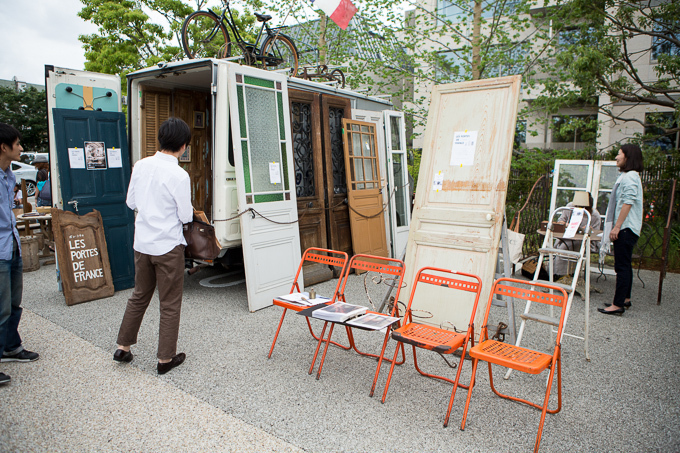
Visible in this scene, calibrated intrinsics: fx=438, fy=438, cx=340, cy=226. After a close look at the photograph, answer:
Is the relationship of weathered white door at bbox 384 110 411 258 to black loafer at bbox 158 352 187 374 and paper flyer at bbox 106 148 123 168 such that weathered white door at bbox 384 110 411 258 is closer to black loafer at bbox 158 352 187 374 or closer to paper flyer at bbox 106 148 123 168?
paper flyer at bbox 106 148 123 168

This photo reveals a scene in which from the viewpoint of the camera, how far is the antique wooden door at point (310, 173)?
6023 mm

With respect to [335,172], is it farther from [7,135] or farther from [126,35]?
[126,35]

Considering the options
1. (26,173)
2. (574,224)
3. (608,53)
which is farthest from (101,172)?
(26,173)

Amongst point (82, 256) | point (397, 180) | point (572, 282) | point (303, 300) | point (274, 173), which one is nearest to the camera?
point (303, 300)

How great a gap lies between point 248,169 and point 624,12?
746 cm

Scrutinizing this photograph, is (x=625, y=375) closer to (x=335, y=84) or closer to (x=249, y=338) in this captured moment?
(x=249, y=338)

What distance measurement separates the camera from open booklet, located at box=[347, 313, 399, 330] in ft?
9.54

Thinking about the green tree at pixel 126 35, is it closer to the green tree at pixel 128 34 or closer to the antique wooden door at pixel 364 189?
the green tree at pixel 128 34

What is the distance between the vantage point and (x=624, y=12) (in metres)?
7.81

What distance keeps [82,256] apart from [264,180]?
2.28 m

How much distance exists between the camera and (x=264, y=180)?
514 centimetres

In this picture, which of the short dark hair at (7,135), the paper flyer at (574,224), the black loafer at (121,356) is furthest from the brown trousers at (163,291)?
the paper flyer at (574,224)

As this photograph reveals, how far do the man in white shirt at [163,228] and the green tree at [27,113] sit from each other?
78.3 feet

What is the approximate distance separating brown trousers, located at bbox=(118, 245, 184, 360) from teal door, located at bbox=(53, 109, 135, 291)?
7.95 ft
